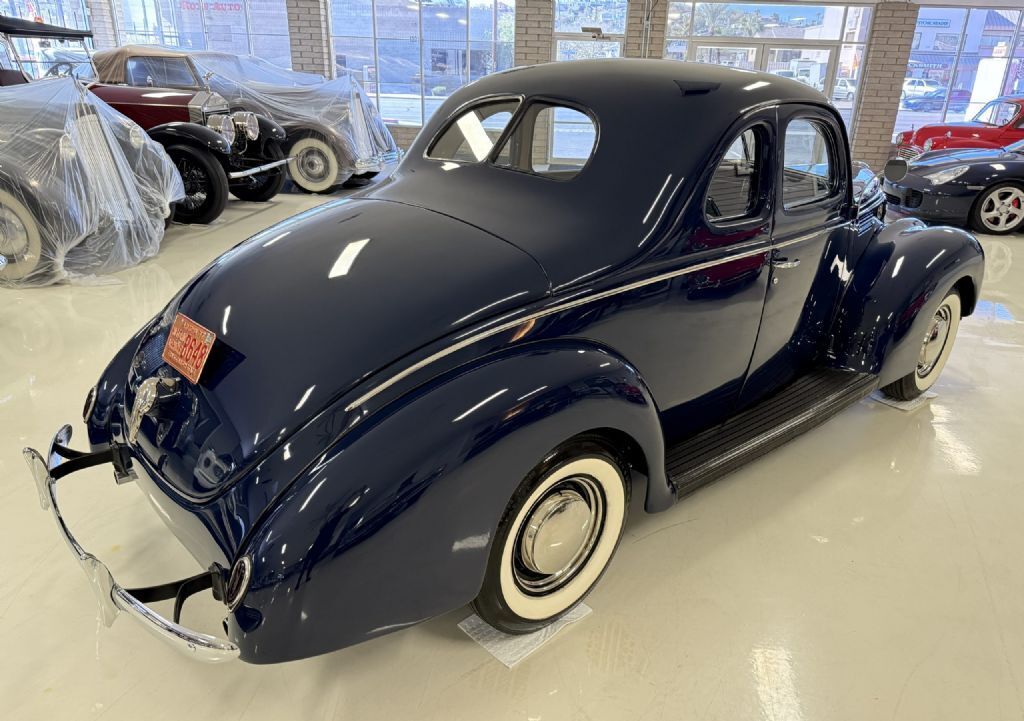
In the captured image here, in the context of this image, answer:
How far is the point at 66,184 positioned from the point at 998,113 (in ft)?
39.4

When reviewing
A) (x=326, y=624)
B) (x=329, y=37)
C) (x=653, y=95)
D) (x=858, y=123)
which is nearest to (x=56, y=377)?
(x=326, y=624)

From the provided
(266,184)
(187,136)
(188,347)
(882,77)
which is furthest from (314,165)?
(882,77)

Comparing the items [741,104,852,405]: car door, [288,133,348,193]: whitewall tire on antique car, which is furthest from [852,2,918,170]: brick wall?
[741,104,852,405]: car door

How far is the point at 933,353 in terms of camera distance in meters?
3.72

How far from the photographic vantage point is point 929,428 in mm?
3490

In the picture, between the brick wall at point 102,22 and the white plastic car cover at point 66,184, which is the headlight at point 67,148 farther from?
the brick wall at point 102,22

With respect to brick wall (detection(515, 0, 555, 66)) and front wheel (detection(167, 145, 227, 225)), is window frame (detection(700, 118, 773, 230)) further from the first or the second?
brick wall (detection(515, 0, 555, 66))

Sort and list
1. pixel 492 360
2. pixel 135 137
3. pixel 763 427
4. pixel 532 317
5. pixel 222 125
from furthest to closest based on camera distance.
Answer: pixel 222 125, pixel 135 137, pixel 763 427, pixel 532 317, pixel 492 360

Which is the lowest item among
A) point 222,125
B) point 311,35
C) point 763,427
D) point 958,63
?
point 763,427

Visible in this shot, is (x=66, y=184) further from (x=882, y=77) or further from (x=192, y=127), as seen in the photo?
(x=882, y=77)

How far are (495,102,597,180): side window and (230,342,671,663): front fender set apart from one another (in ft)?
3.09

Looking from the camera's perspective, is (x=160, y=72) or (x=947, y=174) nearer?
(x=947, y=174)

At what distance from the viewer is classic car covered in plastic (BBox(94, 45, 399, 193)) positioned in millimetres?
8258

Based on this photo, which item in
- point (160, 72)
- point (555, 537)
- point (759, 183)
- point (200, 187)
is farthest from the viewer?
point (160, 72)
